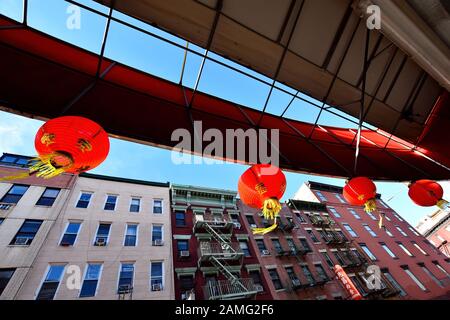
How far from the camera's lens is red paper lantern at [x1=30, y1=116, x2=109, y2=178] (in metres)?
2.19

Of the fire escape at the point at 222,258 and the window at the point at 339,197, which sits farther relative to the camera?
the window at the point at 339,197

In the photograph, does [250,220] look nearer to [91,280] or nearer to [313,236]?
[313,236]

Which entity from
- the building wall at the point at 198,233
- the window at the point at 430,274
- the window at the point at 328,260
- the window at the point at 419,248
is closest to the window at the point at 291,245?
the window at the point at 328,260

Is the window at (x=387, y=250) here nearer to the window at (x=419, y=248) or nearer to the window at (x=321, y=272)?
the window at (x=419, y=248)

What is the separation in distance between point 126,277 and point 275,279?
11199 millimetres

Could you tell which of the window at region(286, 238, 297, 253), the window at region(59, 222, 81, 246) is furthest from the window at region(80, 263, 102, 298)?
the window at region(286, 238, 297, 253)

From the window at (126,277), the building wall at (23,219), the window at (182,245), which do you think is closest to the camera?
the building wall at (23,219)

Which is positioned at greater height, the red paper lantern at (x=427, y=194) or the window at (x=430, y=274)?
the window at (x=430, y=274)

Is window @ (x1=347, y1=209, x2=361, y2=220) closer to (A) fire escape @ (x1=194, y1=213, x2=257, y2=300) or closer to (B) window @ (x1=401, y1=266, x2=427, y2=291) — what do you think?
(B) window @ (x1=401, y1=266, x2=427, y2=291)

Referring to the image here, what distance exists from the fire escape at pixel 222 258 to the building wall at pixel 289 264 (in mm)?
2332

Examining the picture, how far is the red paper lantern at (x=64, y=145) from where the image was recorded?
219cm

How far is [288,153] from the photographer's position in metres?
4.77

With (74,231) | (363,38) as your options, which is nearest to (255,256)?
(74,231)
